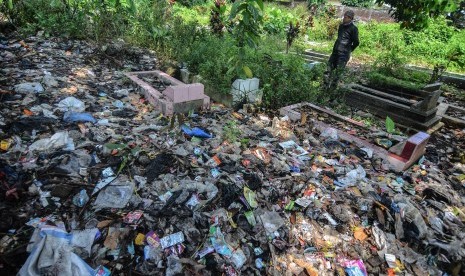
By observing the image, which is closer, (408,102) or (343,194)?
(343,194)

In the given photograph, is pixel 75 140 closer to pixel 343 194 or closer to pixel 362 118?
pixel 343 194

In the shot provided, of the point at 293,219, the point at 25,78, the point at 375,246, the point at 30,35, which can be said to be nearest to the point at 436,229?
the point at 375,246

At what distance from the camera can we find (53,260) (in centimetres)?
179

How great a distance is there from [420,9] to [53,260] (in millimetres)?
3431

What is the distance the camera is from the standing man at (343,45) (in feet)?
18.2

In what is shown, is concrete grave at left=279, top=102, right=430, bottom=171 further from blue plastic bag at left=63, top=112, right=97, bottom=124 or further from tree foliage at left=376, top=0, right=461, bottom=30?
blue plastic bag at left=63, top=112, right=97, bottom=124

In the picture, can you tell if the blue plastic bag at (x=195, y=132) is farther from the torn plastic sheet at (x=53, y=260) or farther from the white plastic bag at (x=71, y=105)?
the torn plastic sheet at (x=53, y=260)

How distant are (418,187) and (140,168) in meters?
3.11

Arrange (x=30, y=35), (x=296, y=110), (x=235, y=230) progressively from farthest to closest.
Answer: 1. (x=30, y=35)
2. (x=296, y=110)
3. (x=235, y=230)

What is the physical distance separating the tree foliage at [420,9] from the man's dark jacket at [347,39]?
10.2ft

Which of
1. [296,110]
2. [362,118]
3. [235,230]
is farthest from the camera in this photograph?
[362,118]

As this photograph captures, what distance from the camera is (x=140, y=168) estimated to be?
111 inches

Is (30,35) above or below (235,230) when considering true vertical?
above

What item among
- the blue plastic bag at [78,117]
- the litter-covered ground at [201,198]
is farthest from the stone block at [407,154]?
the blue plastic bag at [78,117]
